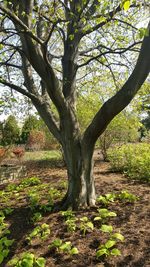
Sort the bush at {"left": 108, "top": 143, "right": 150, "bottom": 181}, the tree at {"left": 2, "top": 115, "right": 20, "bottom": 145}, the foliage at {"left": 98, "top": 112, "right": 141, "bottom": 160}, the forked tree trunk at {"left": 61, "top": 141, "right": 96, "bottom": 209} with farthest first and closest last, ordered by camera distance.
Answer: the tree at {"left": 2, "top": 115, "right": 20, "bottom": 145} → the foliage at {"left": 98, "top": 112, "right": 141, "bottom": 160} → the bush at {"left": 108, "top": 143, "right": 150, "bottom": 181} → the forked tree trunk at {"left": 61, "top": 141, "right": 96, "bottom": 209}

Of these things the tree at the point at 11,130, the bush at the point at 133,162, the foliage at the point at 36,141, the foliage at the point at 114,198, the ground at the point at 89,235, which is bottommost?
the ground at the point at 89,235

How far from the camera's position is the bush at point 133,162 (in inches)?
281

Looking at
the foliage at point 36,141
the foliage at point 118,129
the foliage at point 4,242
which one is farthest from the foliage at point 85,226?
the foliage at point 36,141

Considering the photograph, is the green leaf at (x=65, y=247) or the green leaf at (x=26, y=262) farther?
the green leaf at (x=65, y=247)

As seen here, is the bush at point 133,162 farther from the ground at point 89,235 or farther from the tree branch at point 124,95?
the tree branch at point 124,95

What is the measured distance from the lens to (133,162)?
314 inches

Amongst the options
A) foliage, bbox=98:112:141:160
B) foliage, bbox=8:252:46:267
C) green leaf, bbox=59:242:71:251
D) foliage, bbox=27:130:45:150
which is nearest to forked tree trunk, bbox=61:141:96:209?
green leaf, bbox=59:242:71:251

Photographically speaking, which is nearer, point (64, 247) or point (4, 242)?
point (64, 247)

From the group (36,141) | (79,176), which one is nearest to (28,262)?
(79,176)

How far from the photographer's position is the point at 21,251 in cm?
334

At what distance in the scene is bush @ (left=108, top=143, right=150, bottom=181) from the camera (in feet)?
23.4

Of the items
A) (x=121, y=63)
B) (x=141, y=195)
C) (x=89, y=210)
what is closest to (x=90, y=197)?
(x=89, y=210)

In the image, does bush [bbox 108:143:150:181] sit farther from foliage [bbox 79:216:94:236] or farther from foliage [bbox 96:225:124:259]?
foliage [bbox 96:225:124:259]

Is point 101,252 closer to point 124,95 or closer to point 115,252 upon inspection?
point 115,252
